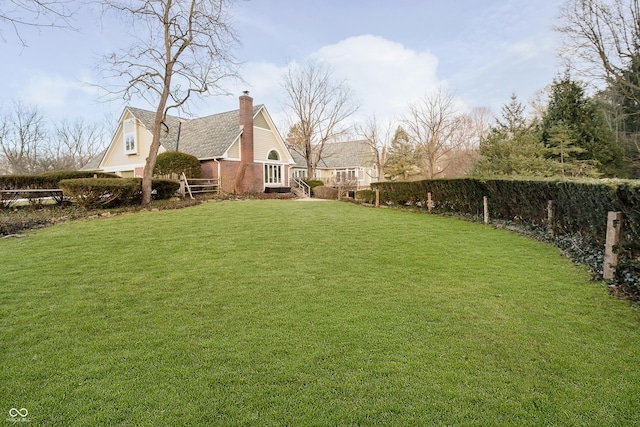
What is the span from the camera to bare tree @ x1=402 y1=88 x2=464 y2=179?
26703 mm

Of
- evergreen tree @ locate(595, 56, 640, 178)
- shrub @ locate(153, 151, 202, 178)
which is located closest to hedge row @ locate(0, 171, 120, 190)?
shrub @ locate(153, 151, 202, 178)

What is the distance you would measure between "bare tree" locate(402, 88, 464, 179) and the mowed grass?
75.7 feet

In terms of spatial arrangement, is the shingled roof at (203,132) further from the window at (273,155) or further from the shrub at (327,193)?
the shrub at (327,193)

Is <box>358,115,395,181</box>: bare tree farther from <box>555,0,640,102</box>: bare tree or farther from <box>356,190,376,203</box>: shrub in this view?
<box>555,0,640,102</box>: bare tree

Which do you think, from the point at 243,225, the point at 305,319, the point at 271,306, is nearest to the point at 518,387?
the point at 305,319

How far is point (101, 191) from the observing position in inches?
493

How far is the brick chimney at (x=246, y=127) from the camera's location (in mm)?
21391

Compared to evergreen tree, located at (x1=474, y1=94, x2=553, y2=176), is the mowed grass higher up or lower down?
lower down

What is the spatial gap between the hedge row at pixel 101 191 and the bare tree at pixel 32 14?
9.86 metres

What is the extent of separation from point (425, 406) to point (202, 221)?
9.13 meters

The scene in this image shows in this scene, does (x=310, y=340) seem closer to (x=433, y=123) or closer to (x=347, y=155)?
(x=433, y=123)

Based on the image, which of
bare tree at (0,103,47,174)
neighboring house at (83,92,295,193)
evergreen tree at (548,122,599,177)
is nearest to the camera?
evergreen tree at (548,122,599,177)

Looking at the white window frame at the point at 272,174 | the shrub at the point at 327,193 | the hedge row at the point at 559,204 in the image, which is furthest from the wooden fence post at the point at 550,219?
the white window frame at the point at 272,174

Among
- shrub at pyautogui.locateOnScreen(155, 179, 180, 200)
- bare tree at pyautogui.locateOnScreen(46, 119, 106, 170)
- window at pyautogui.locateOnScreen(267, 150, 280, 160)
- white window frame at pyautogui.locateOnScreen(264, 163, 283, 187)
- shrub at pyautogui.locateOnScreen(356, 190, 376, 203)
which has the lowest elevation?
shrub at pyautogui.locateOnScreen(356, 190, 376, 203)
